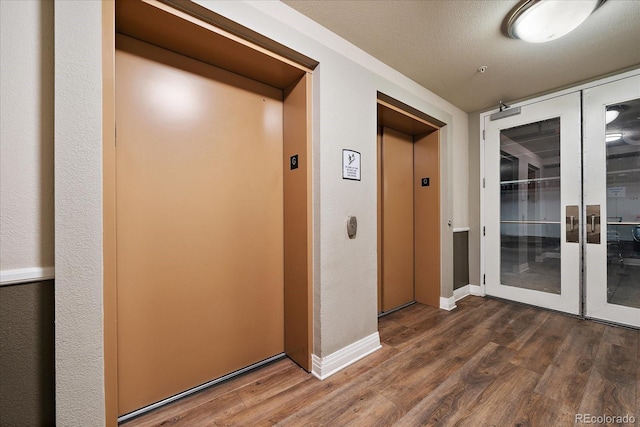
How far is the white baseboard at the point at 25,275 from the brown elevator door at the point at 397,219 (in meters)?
2.63

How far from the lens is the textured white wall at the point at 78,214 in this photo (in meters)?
1.02

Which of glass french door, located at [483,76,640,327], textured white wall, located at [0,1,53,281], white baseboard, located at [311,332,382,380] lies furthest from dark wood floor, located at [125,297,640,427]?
textured white wall, located at [0,1,53,281]

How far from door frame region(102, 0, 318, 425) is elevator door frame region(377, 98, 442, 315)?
4.08 ft

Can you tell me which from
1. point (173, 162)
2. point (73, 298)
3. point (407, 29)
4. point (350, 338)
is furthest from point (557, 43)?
point (73, 298)

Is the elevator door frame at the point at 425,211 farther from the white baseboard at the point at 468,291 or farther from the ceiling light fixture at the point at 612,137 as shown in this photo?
the ceiling light fixture at the point at 612,137

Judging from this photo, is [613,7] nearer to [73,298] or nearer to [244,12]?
[244,12]

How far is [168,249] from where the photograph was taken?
1553mm

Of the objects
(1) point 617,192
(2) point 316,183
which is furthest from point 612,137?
(2) point 316,183

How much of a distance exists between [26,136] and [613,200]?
4548 mm

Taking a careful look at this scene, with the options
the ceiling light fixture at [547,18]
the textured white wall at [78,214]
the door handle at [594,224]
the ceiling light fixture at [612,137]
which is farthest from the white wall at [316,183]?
the ceiling light fixture at [612,137]

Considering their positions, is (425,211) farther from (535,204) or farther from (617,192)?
(617,192)

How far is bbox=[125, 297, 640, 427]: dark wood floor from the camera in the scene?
4.73 feet

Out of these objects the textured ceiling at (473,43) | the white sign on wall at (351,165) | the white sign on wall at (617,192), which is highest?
the textured ceiling at (473,43)

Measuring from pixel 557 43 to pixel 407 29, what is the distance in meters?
1.34
